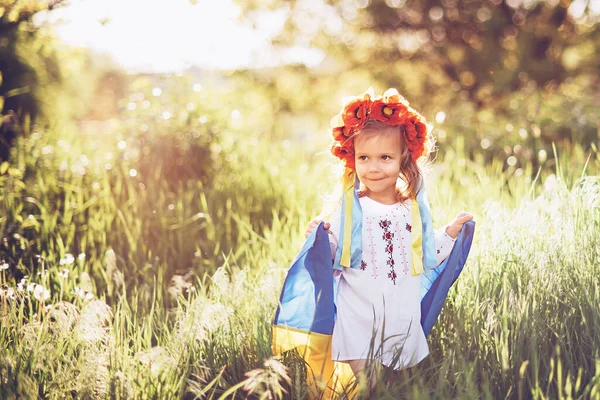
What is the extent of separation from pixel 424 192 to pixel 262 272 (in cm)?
111

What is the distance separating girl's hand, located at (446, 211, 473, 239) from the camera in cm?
268

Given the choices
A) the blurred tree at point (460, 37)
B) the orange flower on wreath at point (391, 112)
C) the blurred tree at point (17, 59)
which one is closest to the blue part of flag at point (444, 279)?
the orange flower on wreath at point (391, 112)

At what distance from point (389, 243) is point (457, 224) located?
1.09 ft

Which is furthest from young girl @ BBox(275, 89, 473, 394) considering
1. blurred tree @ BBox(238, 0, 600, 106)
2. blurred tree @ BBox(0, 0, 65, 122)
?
blurred tree @ BBox(238, 0, 600, 106)

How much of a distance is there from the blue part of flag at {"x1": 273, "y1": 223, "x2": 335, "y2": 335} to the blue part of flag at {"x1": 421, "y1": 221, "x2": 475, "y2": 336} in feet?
1.40

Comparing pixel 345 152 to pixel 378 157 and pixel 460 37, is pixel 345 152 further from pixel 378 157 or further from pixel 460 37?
pixel 460 37

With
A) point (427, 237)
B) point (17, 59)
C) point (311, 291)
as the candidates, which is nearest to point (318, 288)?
point (311, 291)

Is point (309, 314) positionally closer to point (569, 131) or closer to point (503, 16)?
point (569, 131)

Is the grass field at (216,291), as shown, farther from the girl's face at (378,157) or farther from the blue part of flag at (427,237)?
the girl's face at (378,157)

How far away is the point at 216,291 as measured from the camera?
2.98m

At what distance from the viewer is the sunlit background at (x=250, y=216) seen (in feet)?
7.97

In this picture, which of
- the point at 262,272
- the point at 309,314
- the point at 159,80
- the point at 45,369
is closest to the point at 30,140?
the point at 159,80

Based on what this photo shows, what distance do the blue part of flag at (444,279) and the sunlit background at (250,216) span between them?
12cm

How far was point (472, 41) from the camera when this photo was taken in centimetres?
1034
